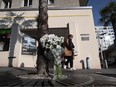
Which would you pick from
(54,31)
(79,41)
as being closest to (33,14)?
(54,31)

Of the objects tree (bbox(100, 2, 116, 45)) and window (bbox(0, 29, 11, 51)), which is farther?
tree (bbox(100, 2, 116, 45))

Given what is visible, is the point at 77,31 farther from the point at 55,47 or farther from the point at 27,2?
the point at 55,47

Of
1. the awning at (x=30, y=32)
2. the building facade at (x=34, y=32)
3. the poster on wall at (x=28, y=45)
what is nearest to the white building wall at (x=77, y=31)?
the building facade at (x=34, y=32)

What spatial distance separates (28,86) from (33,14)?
1021 cm

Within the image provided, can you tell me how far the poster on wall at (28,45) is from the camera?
12117 mm

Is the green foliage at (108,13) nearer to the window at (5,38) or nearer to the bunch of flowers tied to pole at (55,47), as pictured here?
the window at (5,38)

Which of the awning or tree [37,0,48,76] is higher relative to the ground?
the awning

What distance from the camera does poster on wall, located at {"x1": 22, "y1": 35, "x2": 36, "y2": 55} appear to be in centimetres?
1212

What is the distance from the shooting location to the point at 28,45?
1234 cm

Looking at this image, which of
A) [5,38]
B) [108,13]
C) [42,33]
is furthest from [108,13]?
[42,33]

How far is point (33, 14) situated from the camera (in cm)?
1259

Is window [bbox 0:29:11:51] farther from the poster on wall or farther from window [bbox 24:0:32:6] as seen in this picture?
window [bbox 24:0:32:6]

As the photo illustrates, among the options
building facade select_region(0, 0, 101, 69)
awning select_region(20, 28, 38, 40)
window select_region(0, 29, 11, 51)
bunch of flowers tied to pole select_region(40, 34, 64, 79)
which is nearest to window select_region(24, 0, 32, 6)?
building facade select_region(0, 0, 101, 69)

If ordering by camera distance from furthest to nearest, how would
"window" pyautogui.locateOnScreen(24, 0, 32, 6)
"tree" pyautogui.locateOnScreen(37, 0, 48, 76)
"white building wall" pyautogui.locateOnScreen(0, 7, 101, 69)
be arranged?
"window" pyautogui.locateOnScreen(24, 0, 32, 6), "white building wall" pyautogui.locateOnScreen(0, 7, 101, 69), "tree" pyautogui.locateOnScreen(37, 0, 48, 76)
